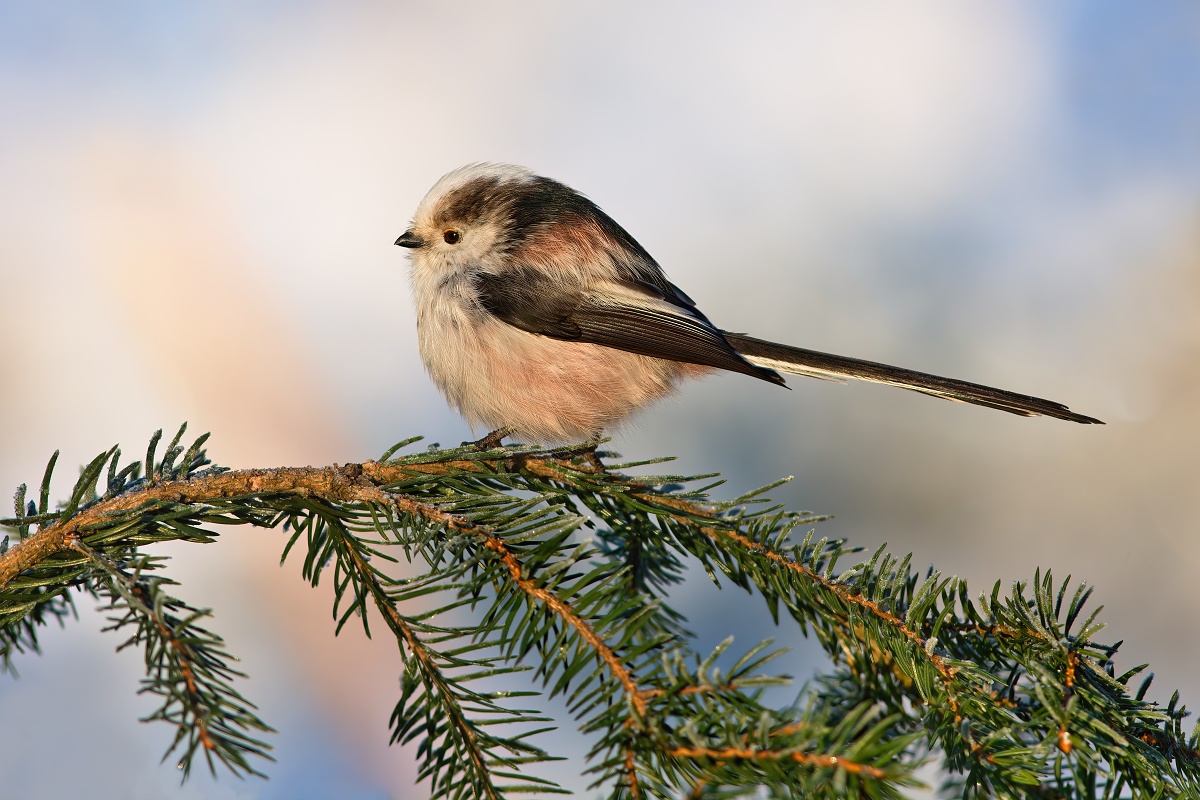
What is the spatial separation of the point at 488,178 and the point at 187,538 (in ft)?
5.41

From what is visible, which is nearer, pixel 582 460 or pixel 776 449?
pixel 582 460

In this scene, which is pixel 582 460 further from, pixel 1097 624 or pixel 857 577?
pixel 1097 624

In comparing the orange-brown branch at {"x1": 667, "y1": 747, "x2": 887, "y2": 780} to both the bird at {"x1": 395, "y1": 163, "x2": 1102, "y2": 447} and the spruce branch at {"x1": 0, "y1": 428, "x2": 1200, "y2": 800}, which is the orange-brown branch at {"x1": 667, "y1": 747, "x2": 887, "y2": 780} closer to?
the spruce branch at {"x1": 0, "y1": 428, "x2": 1200, "y2": 800}

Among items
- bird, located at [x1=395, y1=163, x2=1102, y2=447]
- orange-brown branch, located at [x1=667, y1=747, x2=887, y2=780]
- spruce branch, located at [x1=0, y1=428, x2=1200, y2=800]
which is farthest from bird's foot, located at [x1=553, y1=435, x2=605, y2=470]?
orange-brown branch, located at [x1=667, y1=747, x2=887, y2=780]

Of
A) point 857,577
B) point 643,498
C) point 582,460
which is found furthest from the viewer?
point 582,460

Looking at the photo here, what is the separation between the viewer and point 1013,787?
101 cm

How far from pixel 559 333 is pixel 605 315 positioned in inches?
5.3

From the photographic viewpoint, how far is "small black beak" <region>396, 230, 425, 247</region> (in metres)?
2.50

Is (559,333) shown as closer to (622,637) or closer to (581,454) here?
(581,454)

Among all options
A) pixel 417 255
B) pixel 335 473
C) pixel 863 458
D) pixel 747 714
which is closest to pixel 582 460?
pixel 335 473

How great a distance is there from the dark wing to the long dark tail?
0.15 feet

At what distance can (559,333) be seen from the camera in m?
2.17

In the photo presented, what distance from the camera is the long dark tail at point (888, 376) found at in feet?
5.52

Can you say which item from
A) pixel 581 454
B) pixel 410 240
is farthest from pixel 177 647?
pixel 410 240
